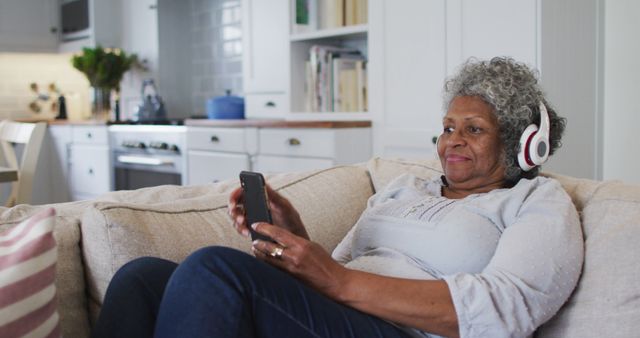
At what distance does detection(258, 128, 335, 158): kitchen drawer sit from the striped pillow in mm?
2275

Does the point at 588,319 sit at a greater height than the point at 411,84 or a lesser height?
lesser

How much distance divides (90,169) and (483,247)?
427cm

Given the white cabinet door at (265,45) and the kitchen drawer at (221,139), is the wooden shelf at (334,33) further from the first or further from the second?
the kitchen drawer at (221,139)

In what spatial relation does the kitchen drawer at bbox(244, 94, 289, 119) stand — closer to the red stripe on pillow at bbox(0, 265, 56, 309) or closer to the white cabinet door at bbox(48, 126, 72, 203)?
the white cabinet door at bbox(48, 126, 72, 203)

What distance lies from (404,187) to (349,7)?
212 cm

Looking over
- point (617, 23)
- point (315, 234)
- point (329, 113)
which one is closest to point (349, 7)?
point (329, 113)

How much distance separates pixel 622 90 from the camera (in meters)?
2.97

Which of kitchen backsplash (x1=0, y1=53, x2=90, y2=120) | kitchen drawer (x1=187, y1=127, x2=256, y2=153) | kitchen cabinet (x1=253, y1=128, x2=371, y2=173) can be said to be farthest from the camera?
kitchen backsplash (x1=0, y1=53, x2=90, y2=120)

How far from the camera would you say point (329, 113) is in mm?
3592

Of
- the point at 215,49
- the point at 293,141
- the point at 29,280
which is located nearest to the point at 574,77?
the point at 293,141

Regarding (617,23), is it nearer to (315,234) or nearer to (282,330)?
(315,234)

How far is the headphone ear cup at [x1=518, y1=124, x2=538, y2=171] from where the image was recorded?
1441 millimetres

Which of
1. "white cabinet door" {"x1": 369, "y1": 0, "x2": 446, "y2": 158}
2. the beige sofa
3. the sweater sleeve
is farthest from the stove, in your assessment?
the sweater sleeve

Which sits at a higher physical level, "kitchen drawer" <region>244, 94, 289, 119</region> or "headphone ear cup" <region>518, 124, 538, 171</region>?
"kitchen drawer" <region>244, 94, 289, 119</region>
